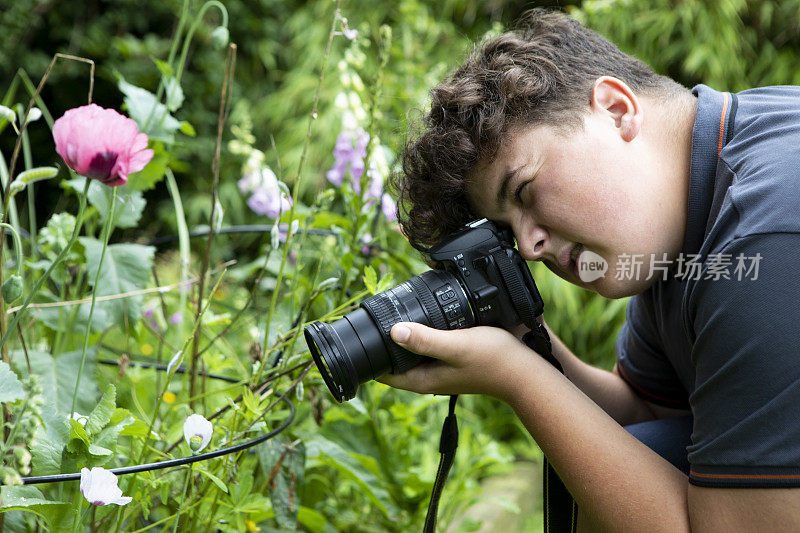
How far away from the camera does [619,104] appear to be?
89 centimetres

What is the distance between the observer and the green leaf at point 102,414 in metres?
0.66

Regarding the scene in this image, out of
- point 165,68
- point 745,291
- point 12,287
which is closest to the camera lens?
point 12,287

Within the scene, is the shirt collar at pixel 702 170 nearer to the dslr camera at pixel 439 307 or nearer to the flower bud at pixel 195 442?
the dslr camera at pixel 439 307

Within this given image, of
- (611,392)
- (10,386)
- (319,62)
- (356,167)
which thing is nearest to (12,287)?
(10,386)

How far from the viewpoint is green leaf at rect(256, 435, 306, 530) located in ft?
2.97

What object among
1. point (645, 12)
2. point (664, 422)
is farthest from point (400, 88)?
point (645, 12)

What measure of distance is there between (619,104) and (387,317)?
15.9 inches

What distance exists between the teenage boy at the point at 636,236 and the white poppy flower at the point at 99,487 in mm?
342

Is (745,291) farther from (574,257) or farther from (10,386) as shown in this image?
(10,386)

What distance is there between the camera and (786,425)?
2.25ft

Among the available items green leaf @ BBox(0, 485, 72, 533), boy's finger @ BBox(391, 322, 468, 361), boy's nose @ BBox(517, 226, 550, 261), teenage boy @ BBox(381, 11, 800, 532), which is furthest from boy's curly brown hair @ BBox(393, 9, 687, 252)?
green leaf @ BBox(0, 485, 72, 533)

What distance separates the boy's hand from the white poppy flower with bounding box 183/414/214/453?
24 centimetres

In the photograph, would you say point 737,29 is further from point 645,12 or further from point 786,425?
point 786,425

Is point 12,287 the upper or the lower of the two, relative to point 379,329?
upper
